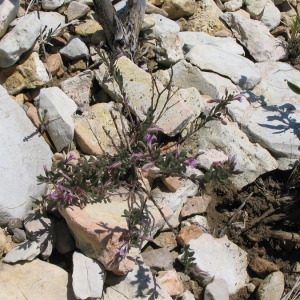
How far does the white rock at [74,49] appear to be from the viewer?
3.88 m

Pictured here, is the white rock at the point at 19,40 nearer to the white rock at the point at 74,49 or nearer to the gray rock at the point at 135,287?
the white rock at the point at 74,49

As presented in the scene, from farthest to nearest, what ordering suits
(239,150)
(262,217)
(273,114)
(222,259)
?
(273,114)
(239,150)
(262,217)
(222,259)

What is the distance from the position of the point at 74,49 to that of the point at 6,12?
55cm

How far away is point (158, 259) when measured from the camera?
324cm

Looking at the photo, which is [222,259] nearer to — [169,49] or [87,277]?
[87,277]

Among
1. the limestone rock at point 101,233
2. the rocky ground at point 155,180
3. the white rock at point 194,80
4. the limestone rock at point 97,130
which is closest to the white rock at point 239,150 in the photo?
the rocky ground at point 155,180

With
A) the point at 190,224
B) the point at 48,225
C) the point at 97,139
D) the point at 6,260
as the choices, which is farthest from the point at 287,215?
the point at 6,260

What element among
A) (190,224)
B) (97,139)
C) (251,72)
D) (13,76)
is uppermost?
(13,76)

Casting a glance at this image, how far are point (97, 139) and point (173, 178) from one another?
1.82ft

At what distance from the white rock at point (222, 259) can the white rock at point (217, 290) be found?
75 mm

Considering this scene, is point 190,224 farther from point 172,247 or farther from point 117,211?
point 117,211

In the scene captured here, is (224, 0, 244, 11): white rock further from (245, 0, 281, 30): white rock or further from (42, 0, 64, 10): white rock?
(42, 0, 64, 10): white rock

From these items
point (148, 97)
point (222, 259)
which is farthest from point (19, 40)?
point (222, 259)

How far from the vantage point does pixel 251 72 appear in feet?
13.9
